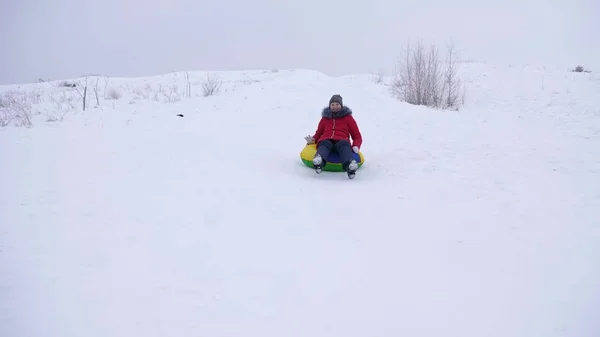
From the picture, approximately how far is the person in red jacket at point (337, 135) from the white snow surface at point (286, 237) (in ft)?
1.24

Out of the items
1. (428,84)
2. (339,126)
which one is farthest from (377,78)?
(339,126)

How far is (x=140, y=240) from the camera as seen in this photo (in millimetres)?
3104

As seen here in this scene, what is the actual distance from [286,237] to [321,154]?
215 cm

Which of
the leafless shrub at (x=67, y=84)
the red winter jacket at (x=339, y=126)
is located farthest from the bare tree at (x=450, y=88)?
the leafless shrub at (x=67, y=84)

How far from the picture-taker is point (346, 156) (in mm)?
5375

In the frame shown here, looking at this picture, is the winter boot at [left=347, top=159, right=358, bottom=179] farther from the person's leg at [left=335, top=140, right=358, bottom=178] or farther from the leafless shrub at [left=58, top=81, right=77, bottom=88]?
the leafless shrub at [left=58, top=81, right=77, bottom=88]

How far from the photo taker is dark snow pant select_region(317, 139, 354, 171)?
5.37 metres

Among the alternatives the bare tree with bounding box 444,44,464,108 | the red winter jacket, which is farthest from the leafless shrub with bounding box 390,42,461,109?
the red winter jacket

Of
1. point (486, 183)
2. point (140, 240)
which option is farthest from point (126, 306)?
point (486, 183)

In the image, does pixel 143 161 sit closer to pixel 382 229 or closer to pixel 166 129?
pixel 166 129

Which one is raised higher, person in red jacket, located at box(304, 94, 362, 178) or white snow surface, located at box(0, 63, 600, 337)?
person in red jacket, located at box(304, 94, 362, 178)

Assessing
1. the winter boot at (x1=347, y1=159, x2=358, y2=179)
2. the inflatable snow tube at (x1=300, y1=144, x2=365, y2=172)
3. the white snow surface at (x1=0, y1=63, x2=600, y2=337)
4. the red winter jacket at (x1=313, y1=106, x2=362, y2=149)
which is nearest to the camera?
the white snow surface at (x1=0, y1=63, x2=600, y2=337)

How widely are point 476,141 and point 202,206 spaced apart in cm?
544

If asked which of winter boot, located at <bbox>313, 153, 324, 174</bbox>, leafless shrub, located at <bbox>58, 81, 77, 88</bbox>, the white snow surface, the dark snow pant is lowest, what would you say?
the white snow surface
